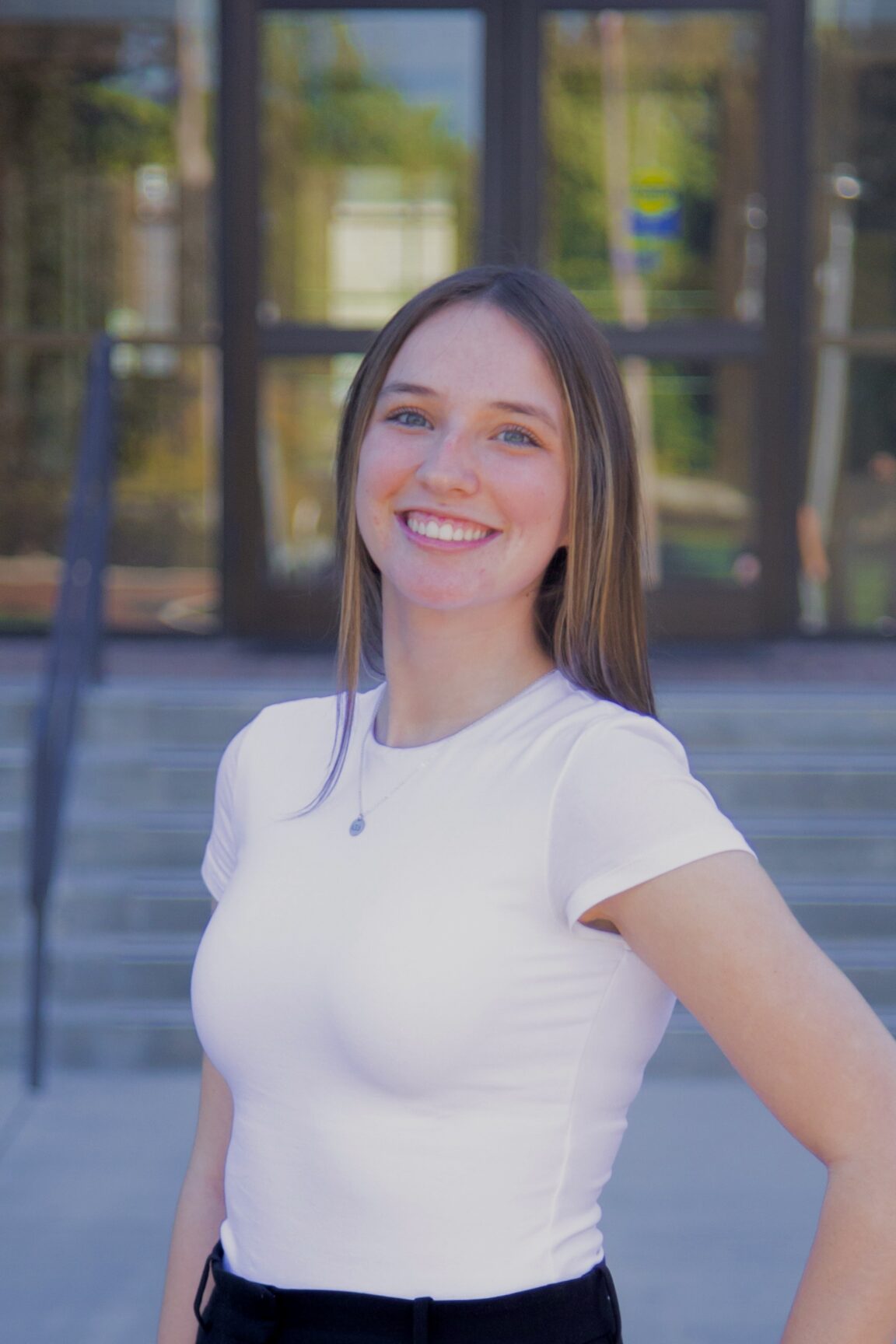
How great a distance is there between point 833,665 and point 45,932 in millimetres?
3278

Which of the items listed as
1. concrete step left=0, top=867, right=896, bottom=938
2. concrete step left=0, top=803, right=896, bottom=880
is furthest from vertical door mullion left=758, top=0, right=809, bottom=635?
concrete step left=0, top=867, right=896, bottom=938

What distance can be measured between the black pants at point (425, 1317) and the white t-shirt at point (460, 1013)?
10mm

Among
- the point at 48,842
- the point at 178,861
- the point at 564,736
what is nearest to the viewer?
the point at 564,736

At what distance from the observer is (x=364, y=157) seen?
6855mm

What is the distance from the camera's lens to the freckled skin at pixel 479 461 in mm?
1328

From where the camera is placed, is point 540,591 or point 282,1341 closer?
point 282,1341

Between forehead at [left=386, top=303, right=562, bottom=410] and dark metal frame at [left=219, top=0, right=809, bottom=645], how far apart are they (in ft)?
17.4

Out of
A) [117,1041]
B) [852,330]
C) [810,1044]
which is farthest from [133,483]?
[810,1044]

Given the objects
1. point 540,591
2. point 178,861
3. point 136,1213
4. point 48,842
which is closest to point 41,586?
point 178,861

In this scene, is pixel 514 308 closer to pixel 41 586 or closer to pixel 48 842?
pixel 48 842

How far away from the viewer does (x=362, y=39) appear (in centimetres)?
674

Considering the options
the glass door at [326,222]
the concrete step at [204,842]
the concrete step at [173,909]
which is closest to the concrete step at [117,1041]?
the concrete step at [173,909]

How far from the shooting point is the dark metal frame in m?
6.71

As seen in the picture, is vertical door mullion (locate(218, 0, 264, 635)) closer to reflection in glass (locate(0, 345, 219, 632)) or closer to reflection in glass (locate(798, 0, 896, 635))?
reflection in glass (locate(0, 345, 219, 632))
